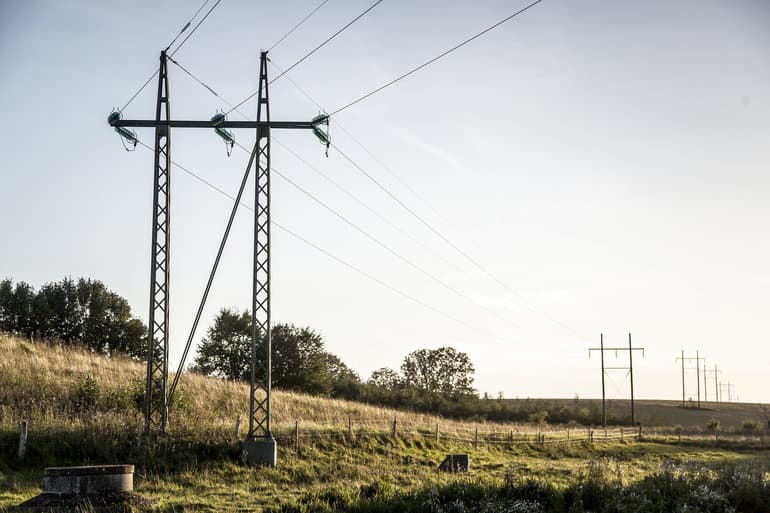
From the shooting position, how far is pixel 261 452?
27.9 metres

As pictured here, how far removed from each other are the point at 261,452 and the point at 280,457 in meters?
2.26

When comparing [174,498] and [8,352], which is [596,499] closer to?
[174,498]

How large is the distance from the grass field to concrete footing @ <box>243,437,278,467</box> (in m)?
0.49

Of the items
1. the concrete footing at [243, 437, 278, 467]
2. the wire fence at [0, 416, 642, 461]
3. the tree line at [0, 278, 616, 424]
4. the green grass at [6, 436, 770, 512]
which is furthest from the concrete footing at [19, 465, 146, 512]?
the tree line at [0, 278, 616, 424]

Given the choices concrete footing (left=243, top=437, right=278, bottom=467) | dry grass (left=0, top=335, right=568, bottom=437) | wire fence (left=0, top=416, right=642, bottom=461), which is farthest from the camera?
dry grass (left=0, top=335, right=568, bottom=437)

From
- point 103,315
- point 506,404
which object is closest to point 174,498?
point 103,315

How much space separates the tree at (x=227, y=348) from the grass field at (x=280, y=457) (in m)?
24.5

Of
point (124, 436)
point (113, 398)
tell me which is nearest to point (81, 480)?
point (124, 436)

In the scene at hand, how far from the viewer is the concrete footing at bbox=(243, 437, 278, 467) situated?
27.9 metres

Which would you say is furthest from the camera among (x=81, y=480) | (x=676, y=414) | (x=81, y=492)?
(x=676, y=414)

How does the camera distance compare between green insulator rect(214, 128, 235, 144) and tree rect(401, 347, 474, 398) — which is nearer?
green insulator rect(214, 128, 235, 144)

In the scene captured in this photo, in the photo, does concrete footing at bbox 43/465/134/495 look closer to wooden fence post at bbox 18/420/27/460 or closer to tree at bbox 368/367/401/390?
wooden fence post at bbox 18/420/27/460

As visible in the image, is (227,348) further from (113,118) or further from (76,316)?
(113,118)

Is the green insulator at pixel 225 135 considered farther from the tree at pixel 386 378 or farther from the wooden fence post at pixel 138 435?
the tree at pixel 386 378
